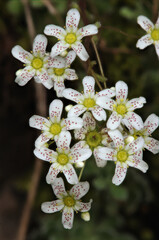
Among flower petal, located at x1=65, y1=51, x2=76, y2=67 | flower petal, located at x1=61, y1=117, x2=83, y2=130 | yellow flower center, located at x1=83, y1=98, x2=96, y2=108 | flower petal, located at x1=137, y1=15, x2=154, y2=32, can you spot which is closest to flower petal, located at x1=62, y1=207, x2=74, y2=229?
flower petal, located at x1=61, y1=117, x2=83, y2=130

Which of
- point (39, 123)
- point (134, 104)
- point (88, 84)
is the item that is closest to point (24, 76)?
point (39, 123)

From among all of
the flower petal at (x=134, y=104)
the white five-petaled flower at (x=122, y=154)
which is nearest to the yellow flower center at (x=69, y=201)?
the white five-petaled flower at (x=122, y=154)

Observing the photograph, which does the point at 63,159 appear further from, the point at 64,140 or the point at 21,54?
the point at 21,54

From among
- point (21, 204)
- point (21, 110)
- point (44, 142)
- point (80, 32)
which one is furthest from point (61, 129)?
point (21, 204)

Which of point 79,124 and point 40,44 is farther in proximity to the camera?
point 40,44

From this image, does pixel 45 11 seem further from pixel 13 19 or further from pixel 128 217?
pixel 128 217

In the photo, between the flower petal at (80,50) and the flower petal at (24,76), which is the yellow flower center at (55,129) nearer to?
the flower petal at (24,76)
